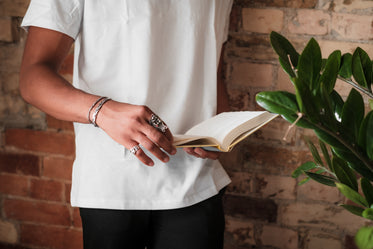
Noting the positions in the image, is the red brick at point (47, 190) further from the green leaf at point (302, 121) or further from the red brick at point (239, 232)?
the green leaf at point (302, 121)

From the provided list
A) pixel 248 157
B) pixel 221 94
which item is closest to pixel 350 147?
pixel 221 94

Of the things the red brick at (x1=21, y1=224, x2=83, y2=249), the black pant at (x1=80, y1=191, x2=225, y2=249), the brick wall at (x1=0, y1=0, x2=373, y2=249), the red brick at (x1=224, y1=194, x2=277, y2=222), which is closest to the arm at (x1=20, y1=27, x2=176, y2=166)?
the black pant at (x1=80, y1=191, x2=225, y2=249)

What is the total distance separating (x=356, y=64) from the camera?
63 centimetres

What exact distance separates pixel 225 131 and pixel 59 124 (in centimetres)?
88

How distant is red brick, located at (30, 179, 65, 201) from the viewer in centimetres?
151

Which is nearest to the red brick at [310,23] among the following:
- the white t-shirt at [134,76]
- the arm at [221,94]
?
the arm at [221,94]

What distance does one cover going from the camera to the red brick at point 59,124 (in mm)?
1436

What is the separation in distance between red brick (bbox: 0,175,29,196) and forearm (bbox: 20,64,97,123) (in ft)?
2.64

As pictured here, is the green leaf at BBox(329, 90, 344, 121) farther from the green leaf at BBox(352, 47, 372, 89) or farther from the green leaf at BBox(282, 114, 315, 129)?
the green leaf at BBox(282, 114, 315, 129)

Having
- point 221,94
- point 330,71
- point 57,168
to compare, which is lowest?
point 57,168

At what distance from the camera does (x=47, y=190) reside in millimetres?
1520

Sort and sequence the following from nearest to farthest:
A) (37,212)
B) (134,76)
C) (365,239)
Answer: (365,239), (134,76), (37,212)

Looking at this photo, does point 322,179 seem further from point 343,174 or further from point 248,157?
point 248,157

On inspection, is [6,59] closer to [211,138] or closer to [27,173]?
[27,173]
